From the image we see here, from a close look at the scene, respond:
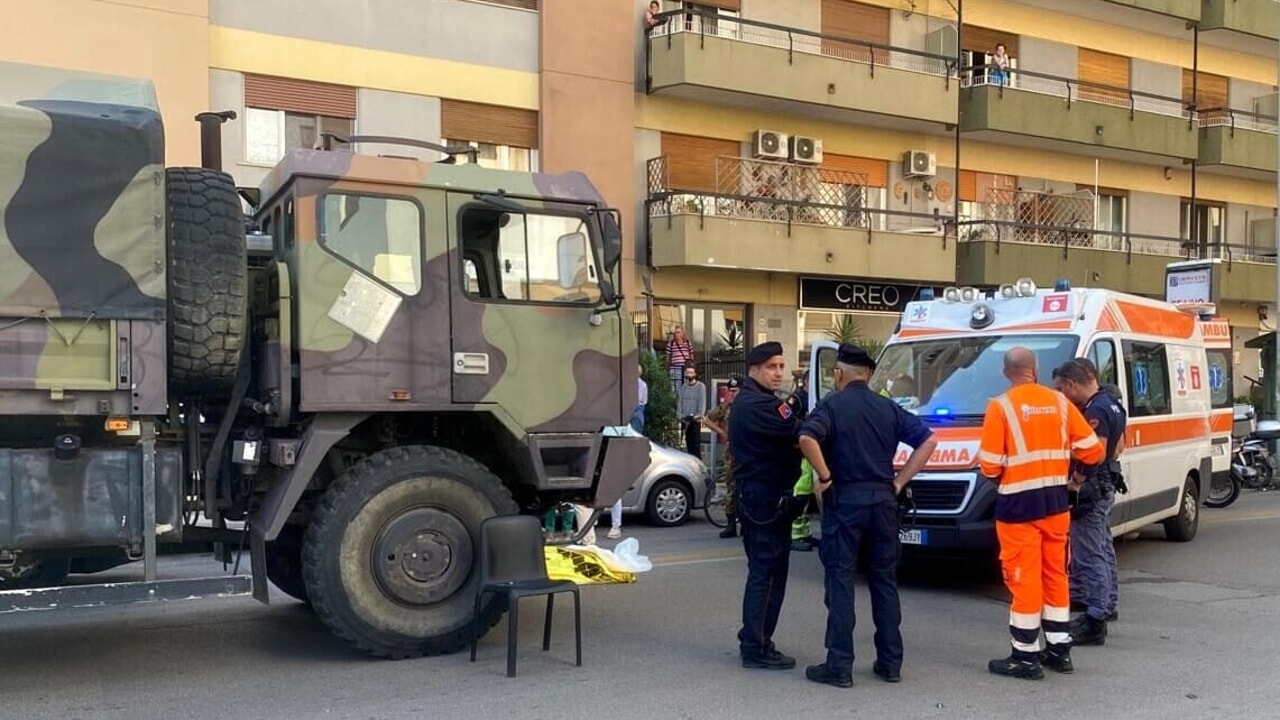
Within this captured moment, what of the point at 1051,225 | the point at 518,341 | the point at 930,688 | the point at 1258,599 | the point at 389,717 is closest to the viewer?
the point at 389,717

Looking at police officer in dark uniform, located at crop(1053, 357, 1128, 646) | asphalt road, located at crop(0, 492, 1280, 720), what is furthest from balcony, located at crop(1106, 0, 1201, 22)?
police officer in dark uniform, located at crop(1053, 357, 1128, 646)

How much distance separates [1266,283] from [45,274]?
26843 mm

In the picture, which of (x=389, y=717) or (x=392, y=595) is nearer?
(x=389, y=717)

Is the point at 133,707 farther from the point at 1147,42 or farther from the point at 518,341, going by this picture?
the point at 1147,42

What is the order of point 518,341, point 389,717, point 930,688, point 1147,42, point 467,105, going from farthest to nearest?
1. point 1147,42
2. point 467,105
3. point 518,341
4. point 930,688
5. point 389,717

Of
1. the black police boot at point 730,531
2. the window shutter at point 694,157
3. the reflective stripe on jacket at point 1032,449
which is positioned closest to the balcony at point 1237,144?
the window shutter at point 694,157

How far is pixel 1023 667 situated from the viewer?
6191 millimetres

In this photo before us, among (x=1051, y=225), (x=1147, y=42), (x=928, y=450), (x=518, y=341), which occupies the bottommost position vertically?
(x=928, y=450)

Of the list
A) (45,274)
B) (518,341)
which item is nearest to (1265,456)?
(518,341)

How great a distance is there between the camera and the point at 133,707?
5691mm

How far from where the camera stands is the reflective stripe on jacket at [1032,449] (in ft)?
20.4

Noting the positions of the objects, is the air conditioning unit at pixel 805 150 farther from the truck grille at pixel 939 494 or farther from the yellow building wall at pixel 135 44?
the truck grille at pixel 939 494

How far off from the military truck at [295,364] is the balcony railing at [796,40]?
12.4 metres

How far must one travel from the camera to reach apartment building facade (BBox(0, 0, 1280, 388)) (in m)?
16.2
